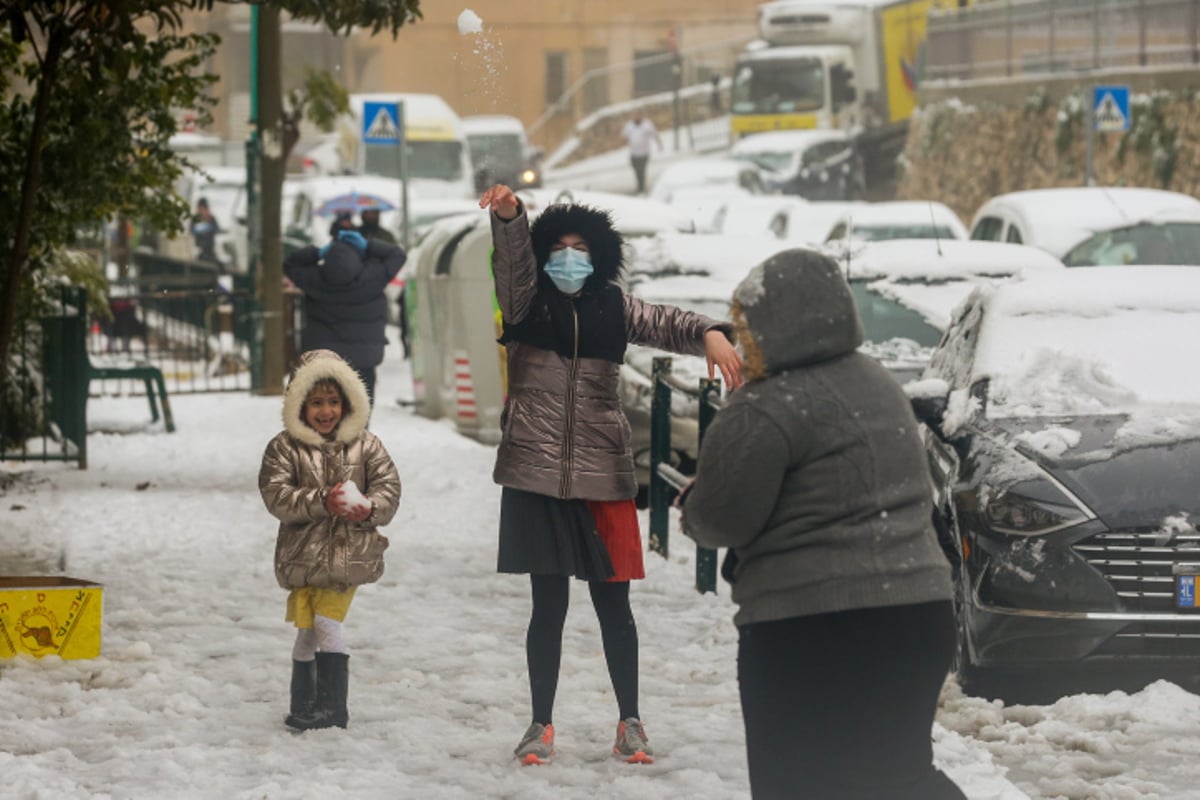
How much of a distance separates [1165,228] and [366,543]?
1155cm

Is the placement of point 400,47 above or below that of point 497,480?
above

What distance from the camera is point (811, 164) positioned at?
42.3m

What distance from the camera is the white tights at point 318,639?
7520mm

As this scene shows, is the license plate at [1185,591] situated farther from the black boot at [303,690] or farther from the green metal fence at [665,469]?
the black boot at [303,690]

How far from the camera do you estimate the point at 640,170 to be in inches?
1901

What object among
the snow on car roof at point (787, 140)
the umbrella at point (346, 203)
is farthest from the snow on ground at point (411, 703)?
the snow on car roof at point (787, 140)

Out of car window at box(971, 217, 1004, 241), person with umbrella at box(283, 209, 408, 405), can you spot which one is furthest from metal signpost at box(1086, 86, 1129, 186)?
person with umbrella at box(283, 209, 408, 405)

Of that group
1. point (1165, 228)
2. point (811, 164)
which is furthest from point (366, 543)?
point (811, 164)

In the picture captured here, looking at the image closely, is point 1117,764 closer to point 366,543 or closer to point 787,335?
point 366,543

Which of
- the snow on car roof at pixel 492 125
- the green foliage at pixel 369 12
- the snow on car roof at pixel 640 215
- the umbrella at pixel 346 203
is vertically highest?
the snow on car roof at pixel 492 125

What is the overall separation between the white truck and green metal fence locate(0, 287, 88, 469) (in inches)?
1297

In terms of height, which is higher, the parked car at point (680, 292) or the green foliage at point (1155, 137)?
the green foliage at point (1155, 137)

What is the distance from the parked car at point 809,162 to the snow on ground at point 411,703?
30514 mm

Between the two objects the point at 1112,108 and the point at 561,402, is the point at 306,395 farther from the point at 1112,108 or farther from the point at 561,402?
the point at 1112,108
